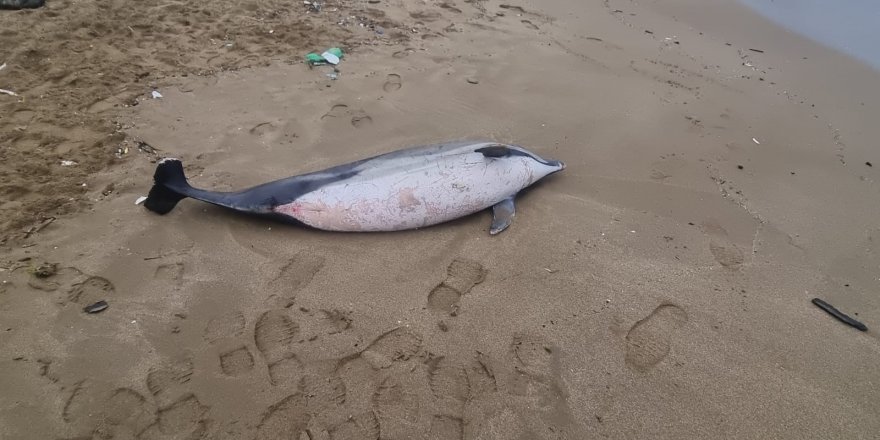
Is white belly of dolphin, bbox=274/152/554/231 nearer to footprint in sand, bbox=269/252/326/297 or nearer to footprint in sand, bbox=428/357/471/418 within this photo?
footprint in sand, bbox=269/252/326/297

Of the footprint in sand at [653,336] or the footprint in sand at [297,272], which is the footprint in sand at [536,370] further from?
the footprint in sand at [297,272]

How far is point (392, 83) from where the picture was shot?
5.34 m

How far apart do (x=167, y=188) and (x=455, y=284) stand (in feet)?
6.73

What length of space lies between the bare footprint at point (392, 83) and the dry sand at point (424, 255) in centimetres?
3

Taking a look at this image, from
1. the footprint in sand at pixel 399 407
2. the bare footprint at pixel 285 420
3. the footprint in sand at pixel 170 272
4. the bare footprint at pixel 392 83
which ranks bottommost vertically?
the bare footprint at pixel 285 420

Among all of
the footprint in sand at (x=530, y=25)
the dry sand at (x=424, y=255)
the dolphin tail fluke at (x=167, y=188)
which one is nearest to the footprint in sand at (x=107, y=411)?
the dry sand at (x=424, y=255)

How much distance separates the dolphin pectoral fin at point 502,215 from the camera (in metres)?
3.71

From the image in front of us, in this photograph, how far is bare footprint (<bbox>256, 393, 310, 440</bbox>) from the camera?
2459 millimetres

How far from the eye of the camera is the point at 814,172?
4621 millimetres

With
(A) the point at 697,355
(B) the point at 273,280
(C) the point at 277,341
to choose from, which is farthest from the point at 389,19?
(A) the point at 697,355

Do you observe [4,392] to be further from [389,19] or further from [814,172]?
[814,172]

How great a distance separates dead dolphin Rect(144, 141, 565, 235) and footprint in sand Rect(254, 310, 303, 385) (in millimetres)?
780

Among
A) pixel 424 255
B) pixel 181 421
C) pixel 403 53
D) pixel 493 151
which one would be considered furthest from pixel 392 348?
pixel 403 53

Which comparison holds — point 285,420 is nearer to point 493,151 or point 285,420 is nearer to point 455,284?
point 455,284
